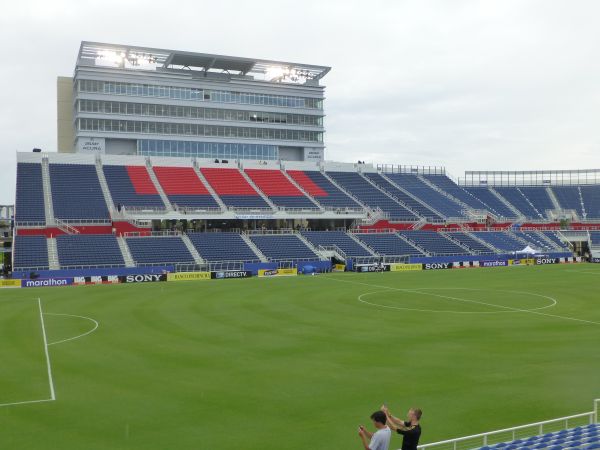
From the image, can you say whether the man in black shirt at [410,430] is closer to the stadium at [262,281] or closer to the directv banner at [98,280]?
the stadium at [262,281]

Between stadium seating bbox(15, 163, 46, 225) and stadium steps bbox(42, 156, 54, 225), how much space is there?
389 mm

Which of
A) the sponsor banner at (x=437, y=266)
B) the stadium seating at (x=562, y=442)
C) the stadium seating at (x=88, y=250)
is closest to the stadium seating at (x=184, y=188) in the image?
the stadium seating at (x=88, y=250)

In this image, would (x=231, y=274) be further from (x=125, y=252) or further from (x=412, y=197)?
(x=412, y=197)

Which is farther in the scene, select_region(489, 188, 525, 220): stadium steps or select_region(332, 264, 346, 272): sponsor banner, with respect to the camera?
select_region(489, 188, 525, 220): stadium steps

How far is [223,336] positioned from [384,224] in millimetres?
62258

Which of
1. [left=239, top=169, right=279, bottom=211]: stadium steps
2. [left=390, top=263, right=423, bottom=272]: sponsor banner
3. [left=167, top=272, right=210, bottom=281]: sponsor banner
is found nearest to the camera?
[left=167, top=272, right=210, bottom=281]: sponsor banner

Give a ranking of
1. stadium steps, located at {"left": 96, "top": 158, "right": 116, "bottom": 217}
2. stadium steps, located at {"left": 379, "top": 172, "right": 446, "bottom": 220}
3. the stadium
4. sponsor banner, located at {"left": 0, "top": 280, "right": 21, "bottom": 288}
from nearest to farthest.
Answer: the stadium, sponsor banner, located at {"left": 0, "top": 280, "right": 21, "bottom": 288}, stadium steps, located at {"left": 96, "top": 158, "right": 116, "bottom": 217}, stadium steps, located at {"left": 379, "top": 172, "right": 446, "bottom": 220}

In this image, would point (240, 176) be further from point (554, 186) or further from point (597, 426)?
point (597, 426)

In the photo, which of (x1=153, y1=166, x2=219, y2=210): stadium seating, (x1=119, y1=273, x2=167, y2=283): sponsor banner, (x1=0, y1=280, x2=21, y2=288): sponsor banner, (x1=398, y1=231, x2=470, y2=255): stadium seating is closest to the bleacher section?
(x1=398, y1=231, x2=470, y2=255): stadium seating

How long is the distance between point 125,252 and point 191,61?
38180mm

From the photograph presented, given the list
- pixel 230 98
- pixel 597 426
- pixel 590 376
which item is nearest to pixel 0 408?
pixel 597 426

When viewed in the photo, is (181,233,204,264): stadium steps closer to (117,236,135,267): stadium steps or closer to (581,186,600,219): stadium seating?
(117,236,135,267): stadium steps

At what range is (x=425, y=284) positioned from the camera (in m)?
54.3

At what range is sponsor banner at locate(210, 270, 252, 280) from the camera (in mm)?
63438
